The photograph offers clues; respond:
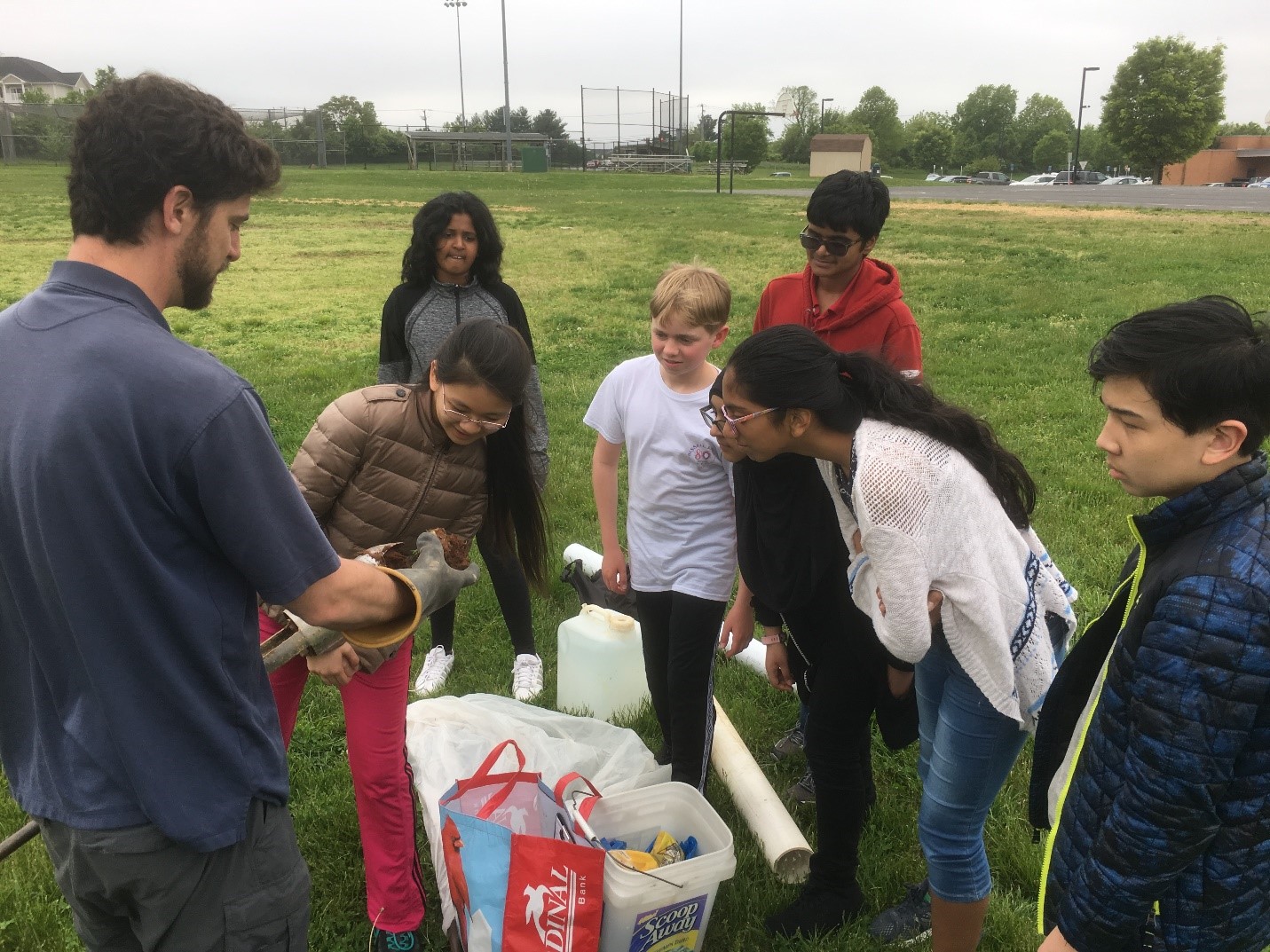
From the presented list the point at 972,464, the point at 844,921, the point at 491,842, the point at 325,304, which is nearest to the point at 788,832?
the point at 844,921

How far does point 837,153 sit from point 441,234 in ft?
194

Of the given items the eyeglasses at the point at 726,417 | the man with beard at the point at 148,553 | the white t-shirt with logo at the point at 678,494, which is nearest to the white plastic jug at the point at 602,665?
the white t-shirt with logo at the point at 678,494

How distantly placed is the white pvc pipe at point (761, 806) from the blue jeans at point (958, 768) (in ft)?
1.98

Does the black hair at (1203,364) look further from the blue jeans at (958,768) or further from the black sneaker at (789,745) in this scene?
the black sneaker at (789,745)

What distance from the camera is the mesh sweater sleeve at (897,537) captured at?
1.91 meters

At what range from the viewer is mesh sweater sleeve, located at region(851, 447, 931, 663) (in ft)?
6.28

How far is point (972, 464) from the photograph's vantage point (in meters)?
2.04

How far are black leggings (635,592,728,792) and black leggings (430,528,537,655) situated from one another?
0.98m

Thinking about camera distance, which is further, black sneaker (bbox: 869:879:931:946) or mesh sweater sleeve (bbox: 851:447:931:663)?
black sneaker (bbox: 869:879:931:946)

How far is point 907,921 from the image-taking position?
2613 millimetres

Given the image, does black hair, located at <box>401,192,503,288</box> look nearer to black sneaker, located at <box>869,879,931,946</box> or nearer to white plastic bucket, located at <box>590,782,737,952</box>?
white plastic bucket, located at <box>590,782,737,952</box>

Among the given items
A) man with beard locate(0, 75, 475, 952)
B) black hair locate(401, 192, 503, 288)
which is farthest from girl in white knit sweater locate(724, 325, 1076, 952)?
black hair locate(401, 192, 503, 288)

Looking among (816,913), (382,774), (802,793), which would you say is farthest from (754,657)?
(382,774)

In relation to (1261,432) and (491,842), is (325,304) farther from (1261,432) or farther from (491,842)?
(1261,432)
